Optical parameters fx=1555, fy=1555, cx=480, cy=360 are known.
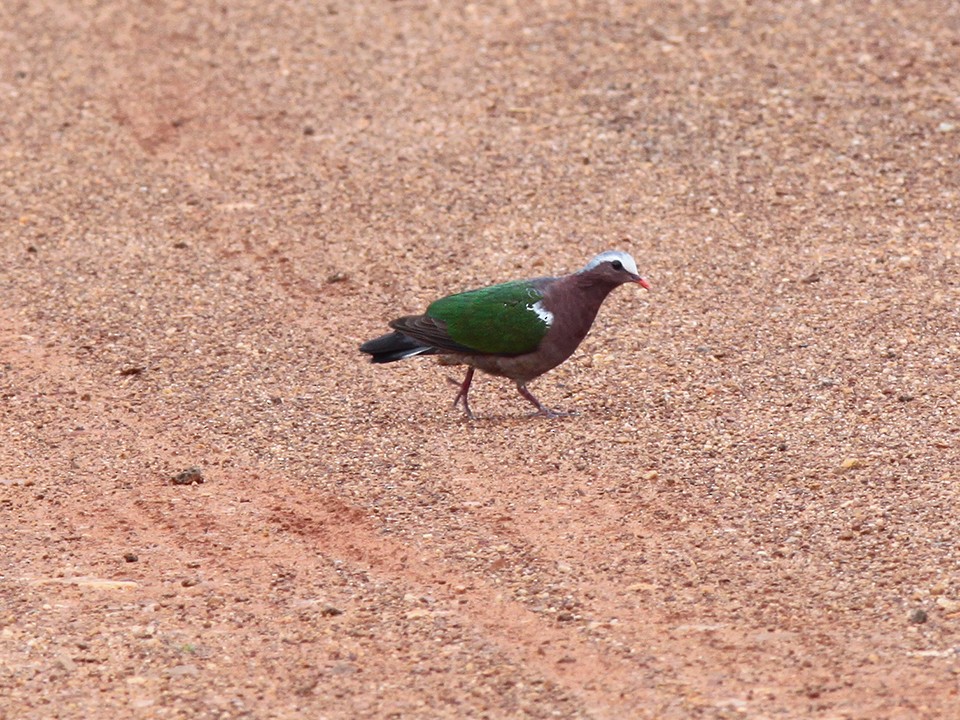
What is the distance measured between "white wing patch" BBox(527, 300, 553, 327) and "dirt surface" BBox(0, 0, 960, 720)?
50 centimetres

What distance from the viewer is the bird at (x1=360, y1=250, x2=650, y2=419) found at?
726 cm

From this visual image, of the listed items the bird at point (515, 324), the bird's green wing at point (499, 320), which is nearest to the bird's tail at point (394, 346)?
the bird at point (515, 324)

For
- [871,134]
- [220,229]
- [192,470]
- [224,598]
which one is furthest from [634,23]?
[224,598]

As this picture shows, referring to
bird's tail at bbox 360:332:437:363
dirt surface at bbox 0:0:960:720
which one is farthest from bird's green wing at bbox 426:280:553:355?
dirt surface at bbox 0:0:960:720

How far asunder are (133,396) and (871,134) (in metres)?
5.75

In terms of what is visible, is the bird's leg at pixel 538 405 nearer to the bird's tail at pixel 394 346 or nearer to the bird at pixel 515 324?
the bird at pixel 515 324

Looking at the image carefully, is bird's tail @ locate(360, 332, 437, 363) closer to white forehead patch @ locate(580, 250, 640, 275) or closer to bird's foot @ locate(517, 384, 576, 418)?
bird's foot @ locate(517, 384, 576, 418)

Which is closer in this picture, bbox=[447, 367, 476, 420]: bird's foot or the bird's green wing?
the bird's green wing

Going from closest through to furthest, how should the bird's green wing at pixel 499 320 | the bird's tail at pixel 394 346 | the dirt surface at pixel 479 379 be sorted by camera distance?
the dirt surface at pixel 479 379
the bird's green wing at pixel 499 320
the bird's tail at pixel 394 346

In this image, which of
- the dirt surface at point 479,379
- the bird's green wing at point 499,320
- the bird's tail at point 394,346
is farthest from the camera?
the bird's tail at point 394,346

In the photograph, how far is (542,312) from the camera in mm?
7266

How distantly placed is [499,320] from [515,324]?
0.09 metres

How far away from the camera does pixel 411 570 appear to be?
581 centimetres

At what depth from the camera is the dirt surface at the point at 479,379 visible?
5176 mm
